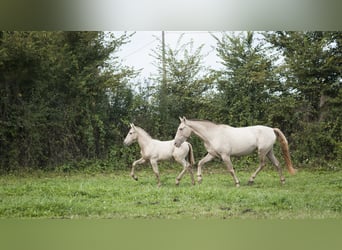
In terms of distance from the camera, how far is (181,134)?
5.33m

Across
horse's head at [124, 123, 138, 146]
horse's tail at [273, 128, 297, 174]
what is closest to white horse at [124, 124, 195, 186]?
horse's head at [124, 123, 138, 146]

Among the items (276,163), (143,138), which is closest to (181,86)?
(143,138)

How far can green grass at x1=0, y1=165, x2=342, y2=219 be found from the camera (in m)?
5.09

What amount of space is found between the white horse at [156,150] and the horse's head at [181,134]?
39mm

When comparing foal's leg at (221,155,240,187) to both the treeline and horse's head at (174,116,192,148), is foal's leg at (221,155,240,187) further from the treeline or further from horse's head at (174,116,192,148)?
horse's head at (174,116,192,148)

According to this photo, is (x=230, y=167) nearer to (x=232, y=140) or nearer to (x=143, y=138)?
(x=232, y=140)

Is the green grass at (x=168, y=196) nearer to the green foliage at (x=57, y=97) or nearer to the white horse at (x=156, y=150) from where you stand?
the white horse at (x=156, y=150)

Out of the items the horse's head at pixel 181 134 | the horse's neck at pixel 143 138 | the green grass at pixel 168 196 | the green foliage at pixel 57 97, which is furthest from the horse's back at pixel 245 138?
the green foliage at pixel 57 97

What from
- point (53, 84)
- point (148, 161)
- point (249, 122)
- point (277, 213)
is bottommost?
point (277, 213)

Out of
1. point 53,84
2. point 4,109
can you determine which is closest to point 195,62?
point 53,84

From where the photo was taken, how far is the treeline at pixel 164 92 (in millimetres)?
A: 5273

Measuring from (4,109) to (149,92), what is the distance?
1.38 meters

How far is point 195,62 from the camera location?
534 cm

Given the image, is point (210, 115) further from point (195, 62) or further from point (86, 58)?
point (86, 58)
